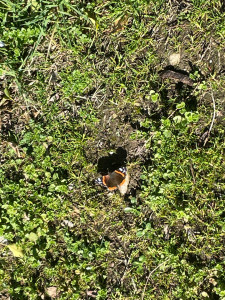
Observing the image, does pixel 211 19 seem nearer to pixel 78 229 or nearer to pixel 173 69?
pixel 173 69

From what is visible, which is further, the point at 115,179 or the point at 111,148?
the point at 111,148

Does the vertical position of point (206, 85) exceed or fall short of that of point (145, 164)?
it exceeds it

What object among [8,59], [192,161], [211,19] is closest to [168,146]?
[192,161]

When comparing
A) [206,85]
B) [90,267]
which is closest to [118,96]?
[206,85]

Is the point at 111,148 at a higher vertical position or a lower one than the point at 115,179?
higher

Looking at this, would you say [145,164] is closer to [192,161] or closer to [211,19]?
[192,161]

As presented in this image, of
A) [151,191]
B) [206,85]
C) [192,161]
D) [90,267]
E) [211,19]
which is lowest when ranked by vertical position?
[90,267]

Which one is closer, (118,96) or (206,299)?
(206,299)
